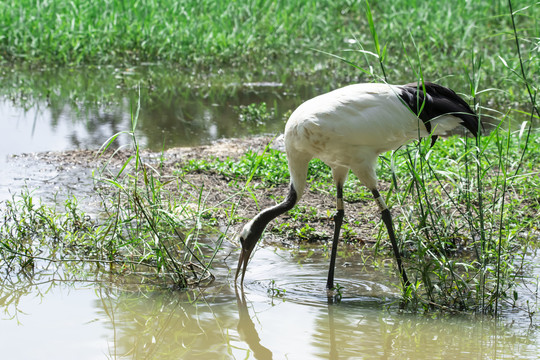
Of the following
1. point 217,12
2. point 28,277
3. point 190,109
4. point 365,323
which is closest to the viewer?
point 365,323

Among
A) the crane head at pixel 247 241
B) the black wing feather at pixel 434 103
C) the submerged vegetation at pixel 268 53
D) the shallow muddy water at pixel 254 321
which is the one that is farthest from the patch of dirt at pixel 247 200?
the black wing feather at pixel 434 103

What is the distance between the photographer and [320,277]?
16.8 feet

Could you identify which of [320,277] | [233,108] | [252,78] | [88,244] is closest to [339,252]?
[320,277]

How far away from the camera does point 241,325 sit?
4.33 meters

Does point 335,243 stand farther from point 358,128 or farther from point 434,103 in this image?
point 434,103

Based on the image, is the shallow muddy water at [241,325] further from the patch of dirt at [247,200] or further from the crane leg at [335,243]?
the patch of dirt at [247,200]

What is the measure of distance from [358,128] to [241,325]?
4.62 feet

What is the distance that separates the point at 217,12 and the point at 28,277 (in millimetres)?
8706

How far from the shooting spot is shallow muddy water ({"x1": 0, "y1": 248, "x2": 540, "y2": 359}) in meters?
3.98

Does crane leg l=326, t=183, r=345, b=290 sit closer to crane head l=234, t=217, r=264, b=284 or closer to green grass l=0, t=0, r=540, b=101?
crane head l=234, t=217, r=264, b=284

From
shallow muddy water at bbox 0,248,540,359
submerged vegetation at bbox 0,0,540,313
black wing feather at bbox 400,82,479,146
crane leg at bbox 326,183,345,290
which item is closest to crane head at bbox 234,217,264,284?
shallow muddy water at bbox 0,248,540,359

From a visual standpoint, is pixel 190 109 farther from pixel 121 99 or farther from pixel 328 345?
pixel 328 345

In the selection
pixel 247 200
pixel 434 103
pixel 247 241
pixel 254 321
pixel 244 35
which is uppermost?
pixel 244 35

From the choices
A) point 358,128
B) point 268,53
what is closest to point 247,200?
point 358,128
